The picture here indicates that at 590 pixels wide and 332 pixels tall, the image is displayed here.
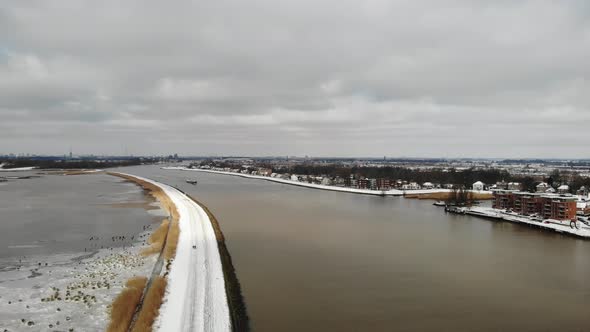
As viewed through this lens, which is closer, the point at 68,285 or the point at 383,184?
the point at 68,285

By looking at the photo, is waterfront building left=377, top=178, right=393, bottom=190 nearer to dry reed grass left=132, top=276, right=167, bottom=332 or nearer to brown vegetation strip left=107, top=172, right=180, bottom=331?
brown vegetation strip left=107, top=172, right=180, bottom=331

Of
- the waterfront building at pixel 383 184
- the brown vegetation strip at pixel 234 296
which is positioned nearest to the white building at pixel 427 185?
the waterfront building at pixel 383 184

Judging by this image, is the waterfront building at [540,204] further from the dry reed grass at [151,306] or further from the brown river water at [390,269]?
the dry reed grass at [151,306]

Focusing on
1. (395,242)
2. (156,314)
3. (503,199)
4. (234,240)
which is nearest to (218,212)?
(234,240)

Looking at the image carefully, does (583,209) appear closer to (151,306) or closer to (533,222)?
(533,222)

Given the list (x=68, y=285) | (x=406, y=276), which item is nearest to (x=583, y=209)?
(x=406, y=276)

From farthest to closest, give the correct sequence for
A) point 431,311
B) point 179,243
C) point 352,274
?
point 179,243 → point 352,274 → point 431,311

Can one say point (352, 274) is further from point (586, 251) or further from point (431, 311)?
point (586, 251)

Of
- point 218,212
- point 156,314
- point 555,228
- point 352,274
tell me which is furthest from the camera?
point 218,212
